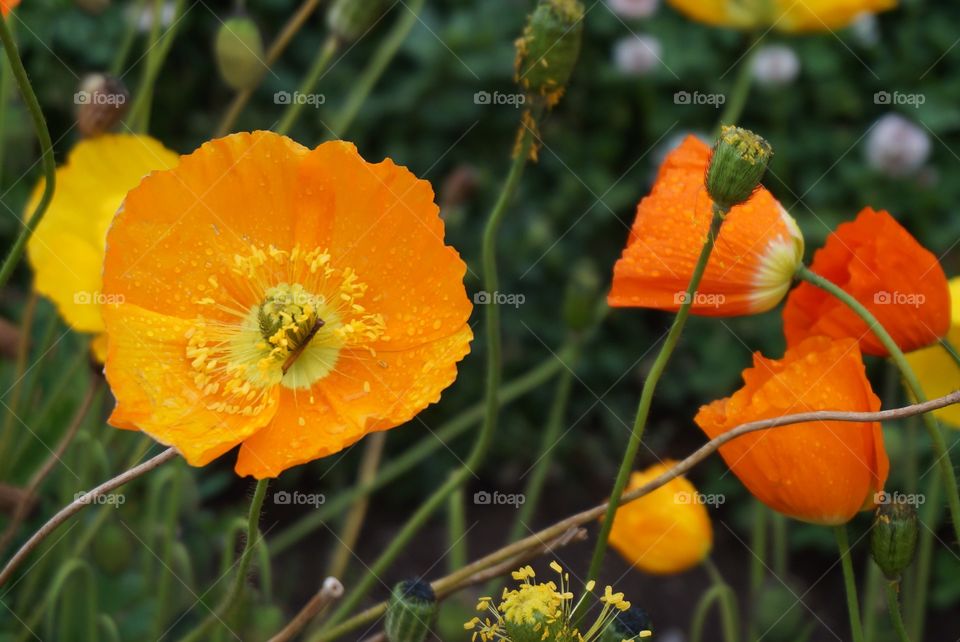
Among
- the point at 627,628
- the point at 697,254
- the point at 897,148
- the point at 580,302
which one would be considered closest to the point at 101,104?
the point at 580,302

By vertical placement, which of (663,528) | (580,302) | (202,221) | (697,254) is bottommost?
(663,528)

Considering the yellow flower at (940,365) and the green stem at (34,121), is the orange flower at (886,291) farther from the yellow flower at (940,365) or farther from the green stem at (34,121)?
the green stem at (34,121)

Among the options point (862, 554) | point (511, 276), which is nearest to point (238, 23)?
point (511, 276)

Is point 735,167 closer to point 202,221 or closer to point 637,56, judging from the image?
point 202,221

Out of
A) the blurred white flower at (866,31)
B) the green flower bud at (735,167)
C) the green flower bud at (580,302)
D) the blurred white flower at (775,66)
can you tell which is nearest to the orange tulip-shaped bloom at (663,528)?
the green flower bud at (580,302)

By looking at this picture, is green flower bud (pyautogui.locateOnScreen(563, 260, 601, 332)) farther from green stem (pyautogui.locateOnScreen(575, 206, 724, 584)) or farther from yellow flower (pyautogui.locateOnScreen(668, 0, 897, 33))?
green stem (pyautogui.locateOnScreen(575, 206, 724, 584))

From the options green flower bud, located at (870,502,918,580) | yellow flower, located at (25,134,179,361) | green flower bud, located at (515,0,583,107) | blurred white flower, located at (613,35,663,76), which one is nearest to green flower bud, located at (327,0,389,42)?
yellow flower, located at (25,134,179,361)
